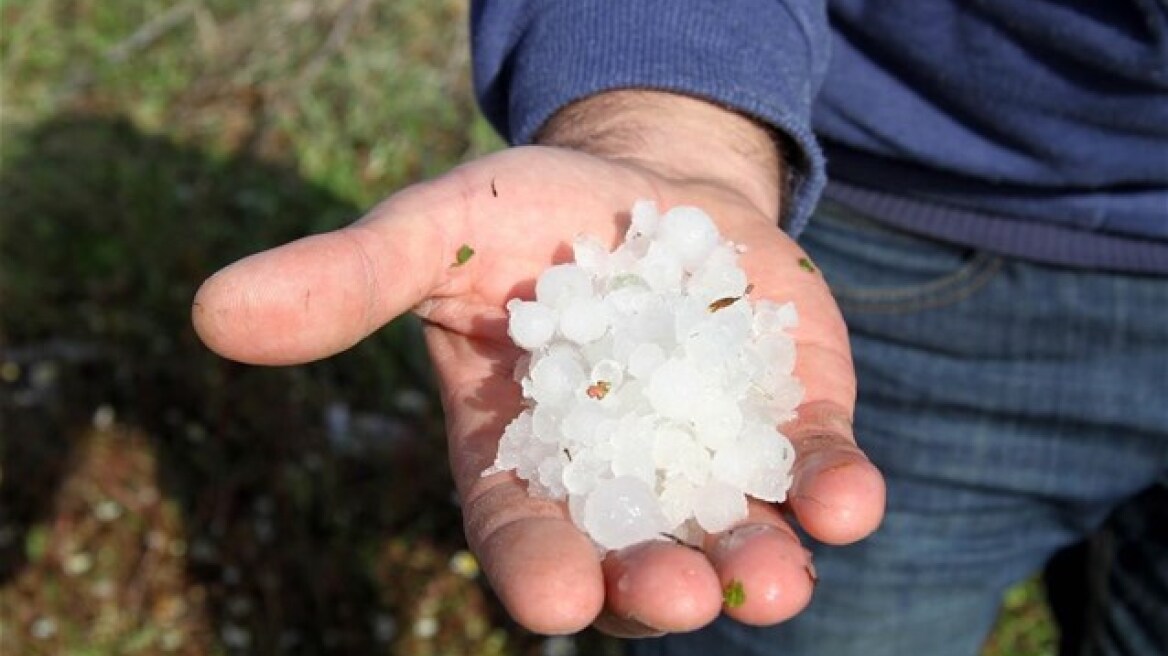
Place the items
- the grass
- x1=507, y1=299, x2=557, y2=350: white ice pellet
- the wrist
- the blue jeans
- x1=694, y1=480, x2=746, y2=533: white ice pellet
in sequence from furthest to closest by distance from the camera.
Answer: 1. the grass
2. the blue jeans
3. the wrist
4. x1=507, y1=299, x2=557, y2=350: white ice pellet
5. x1=694, y1=480, x2=746, y2=533: white ice pellet

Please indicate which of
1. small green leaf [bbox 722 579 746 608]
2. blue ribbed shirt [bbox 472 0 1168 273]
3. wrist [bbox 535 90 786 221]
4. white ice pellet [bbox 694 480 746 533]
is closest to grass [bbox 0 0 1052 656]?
blue ribbed shirt [bbox 472 0 1168 273]

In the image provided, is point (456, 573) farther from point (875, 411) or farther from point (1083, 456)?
point (1083, 456)

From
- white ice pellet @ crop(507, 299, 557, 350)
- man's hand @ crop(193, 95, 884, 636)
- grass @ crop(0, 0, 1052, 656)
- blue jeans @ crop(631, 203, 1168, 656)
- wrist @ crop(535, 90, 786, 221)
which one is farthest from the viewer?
grass @ crop(0, 0, 1052, 656)

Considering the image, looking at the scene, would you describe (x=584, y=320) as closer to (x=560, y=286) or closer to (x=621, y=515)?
(x=560, y=286)

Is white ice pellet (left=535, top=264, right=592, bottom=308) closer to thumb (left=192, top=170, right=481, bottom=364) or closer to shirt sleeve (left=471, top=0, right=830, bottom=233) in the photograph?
thumb (left=192, top=170, right=481, bottom=364)

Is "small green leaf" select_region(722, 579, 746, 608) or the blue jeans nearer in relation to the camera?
"small green leaf" select_region(722, 579, 746, 608)

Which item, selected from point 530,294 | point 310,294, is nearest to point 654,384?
point 530,294

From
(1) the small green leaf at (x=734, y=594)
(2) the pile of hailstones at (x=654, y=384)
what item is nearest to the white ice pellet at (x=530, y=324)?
(2) the pile of hailstones at (x=654, y=384)
